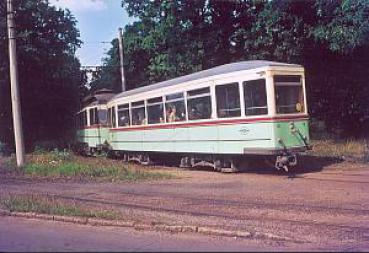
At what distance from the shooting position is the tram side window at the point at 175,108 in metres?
19.8

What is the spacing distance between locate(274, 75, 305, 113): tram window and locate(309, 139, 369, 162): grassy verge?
11.3ft

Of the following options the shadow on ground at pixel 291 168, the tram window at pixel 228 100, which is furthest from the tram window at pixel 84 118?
the tram window at pixel 228 100

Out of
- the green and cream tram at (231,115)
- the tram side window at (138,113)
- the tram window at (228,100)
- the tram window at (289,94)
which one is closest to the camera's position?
the green and cream tram at (231,115)

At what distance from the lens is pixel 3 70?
31.6 meters

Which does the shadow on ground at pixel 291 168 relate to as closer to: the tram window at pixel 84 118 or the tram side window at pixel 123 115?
the tram side window at pixel 123 115

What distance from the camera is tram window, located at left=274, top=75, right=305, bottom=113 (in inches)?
655

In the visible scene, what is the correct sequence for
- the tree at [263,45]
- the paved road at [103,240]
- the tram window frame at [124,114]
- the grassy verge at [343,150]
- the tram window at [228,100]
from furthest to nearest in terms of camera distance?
the tram window frame at [124,114] < the tree at [263,45] < the grassy verge at [343,150] < the tram window at [228,100] < the paved road at [103,240]

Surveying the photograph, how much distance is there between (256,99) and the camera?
55.0ft

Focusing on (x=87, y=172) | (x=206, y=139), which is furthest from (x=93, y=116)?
(x=206, y=139)

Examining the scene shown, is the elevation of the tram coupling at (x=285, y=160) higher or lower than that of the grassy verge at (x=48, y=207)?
higher

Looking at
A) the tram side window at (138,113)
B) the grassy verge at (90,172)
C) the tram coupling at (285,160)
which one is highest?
the tram side window at (138,113)

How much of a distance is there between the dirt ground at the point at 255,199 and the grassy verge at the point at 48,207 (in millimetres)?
425

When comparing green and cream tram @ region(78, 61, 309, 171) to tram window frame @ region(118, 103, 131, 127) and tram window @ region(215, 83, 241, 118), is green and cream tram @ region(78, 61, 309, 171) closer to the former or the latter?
tram window @ region(215, 83, 241, 118)

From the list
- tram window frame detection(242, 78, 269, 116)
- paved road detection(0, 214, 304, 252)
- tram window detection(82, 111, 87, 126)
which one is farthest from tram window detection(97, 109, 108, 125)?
paved road detection(0, 214, 304, 252)
